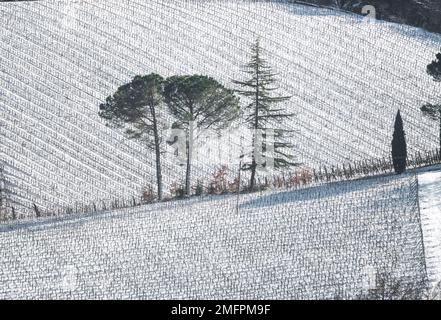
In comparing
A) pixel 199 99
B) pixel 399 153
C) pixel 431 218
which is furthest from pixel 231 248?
pixel 199 99

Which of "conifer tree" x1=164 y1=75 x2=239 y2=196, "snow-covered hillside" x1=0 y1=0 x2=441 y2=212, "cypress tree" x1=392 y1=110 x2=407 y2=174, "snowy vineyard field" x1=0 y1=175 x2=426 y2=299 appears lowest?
"snowy vineyard field" x1=0 y1=175 x2=426 y2=299

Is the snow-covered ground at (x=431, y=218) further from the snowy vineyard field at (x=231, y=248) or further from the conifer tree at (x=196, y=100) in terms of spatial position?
the conifer tree at (x=196, y=100)

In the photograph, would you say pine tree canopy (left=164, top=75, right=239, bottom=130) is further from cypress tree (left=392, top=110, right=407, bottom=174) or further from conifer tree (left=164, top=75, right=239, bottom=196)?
cypress tree (left=392, top=110, right=407, bottom=174)

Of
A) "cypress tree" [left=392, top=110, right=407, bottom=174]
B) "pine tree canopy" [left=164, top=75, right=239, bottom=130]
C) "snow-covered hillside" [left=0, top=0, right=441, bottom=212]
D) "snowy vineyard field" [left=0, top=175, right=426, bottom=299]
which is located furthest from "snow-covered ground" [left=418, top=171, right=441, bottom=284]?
"snow-covered hillside" [left=0, top=0, right=441, bottom=212]

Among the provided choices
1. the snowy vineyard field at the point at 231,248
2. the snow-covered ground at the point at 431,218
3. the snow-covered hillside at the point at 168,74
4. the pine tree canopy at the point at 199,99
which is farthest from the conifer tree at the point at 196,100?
the snow-covered ground at the point at 431,218
